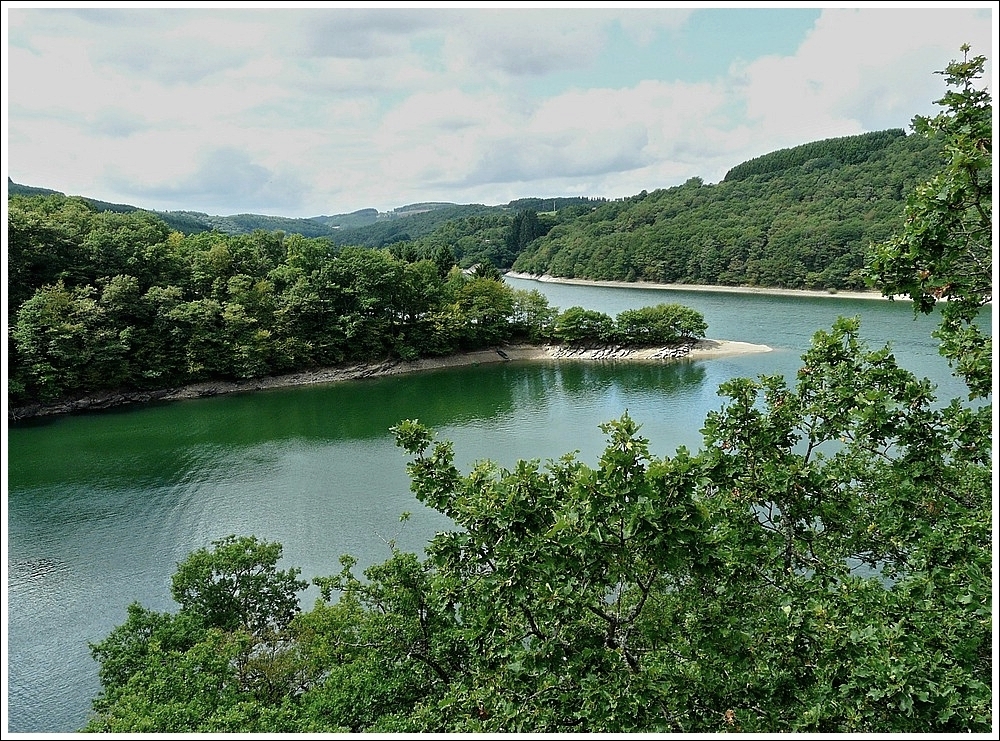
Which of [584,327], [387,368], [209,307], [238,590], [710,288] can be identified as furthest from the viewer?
[710,288]

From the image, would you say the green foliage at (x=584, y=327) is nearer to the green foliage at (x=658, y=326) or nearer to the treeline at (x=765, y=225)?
the green foliage at (x=658, y=326)

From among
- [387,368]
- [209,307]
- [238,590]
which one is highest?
Answer: [209,307]

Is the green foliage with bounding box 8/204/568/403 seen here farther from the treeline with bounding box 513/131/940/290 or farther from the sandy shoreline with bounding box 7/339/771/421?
the treeline with bounding box 513/131/940/290

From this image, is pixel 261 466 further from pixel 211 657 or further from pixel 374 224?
pixel 374 224

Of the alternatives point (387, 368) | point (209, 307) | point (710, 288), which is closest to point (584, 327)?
point (387, 368)

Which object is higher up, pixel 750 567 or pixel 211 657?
pixel 750 567

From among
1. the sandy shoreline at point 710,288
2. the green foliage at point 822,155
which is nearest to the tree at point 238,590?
the sandy shoreline at point 710,288

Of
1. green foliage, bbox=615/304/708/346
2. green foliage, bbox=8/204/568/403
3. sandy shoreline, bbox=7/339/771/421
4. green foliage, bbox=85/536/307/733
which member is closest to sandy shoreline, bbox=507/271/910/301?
green foliage, bbox=615/304/708/346
